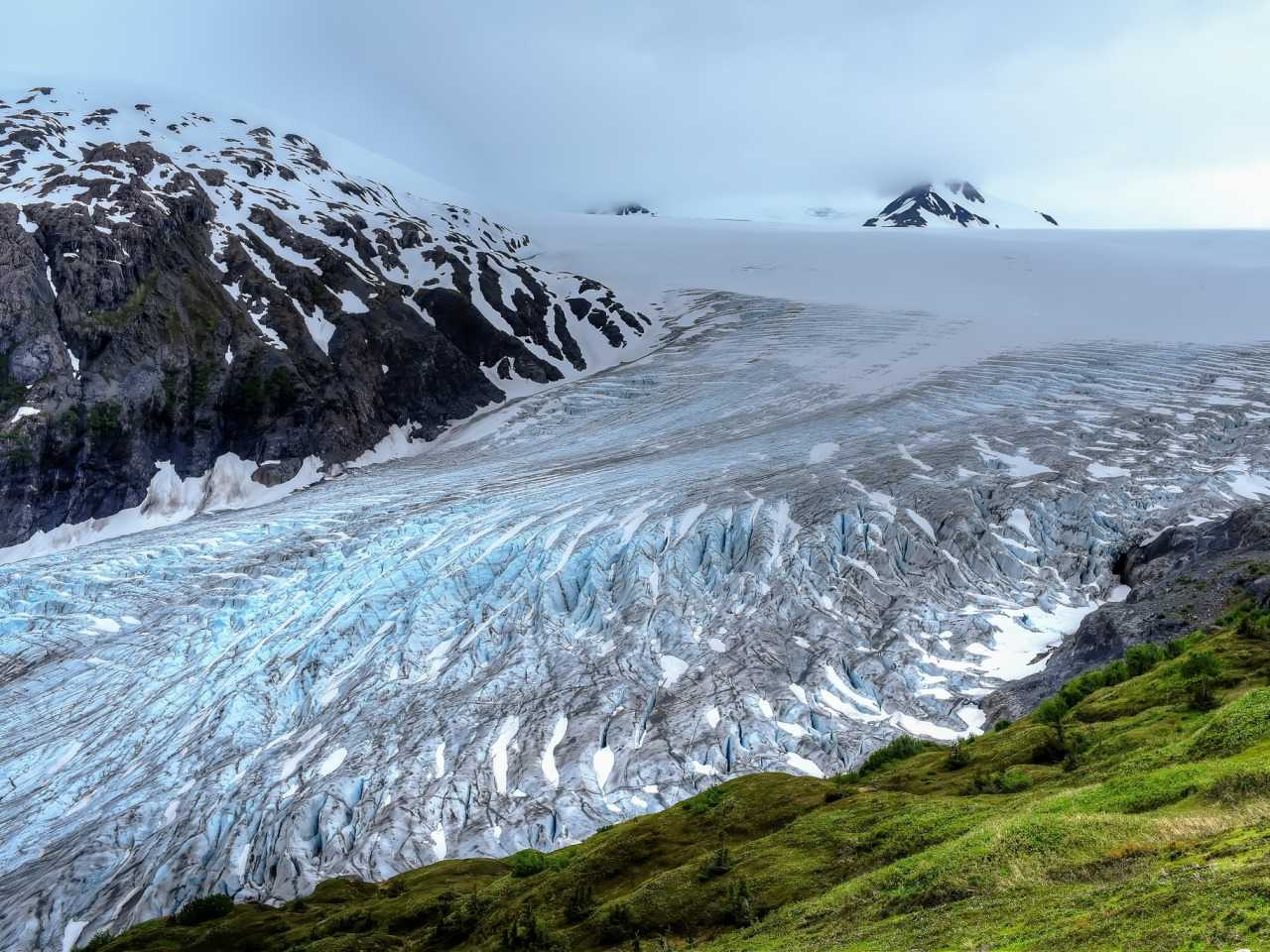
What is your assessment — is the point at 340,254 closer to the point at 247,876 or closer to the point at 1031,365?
the point at 1031,365

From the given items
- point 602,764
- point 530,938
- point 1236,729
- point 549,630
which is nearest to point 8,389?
point 549,630

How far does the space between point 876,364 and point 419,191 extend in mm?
111377

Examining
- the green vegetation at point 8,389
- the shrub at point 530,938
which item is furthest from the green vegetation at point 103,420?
the shrub at point 530,938

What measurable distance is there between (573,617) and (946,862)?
3276cm

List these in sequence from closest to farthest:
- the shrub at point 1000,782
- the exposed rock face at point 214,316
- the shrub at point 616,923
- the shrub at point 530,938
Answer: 1. the shrub at point 616,923
2. the shrub at point 530,938
3. the shrub at point 1000,782
4. the exposed rock face at point 214,316

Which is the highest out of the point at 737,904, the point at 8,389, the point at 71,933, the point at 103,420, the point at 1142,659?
the point at 8,389

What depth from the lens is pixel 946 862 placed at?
11.4 metres

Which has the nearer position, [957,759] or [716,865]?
[716,865]

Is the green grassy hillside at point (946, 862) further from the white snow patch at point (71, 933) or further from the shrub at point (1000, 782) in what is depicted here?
the white snow patch at point (71, 933)

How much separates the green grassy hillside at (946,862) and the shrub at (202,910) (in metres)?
0.16

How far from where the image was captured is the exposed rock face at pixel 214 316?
71.6 m

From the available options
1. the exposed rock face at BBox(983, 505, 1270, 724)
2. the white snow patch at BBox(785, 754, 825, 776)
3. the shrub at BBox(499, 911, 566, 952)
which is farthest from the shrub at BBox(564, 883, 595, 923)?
the exposed rock face at BBox(983, 505, 1270, 724)

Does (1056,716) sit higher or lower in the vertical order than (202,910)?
higher

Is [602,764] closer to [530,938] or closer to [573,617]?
[573,617]
